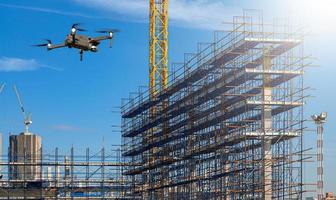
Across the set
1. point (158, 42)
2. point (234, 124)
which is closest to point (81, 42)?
point (234, 124)

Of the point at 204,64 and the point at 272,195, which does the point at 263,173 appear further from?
the point at 204,64

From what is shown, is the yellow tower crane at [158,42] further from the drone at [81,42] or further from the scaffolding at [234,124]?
the drone at [81,42]

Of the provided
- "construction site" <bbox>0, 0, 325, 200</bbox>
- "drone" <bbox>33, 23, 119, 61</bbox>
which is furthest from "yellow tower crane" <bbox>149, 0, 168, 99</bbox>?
"drone" <bbox>33, 23, 119, 61</bbox>

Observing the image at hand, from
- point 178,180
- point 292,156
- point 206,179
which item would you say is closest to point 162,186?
point 178,180

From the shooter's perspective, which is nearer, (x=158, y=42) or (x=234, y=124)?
(x=234, y=124)

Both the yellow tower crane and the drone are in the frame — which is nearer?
the drone

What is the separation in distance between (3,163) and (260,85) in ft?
124

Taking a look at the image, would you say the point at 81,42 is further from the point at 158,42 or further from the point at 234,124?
the point at 158,42

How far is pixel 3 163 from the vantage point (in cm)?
8875

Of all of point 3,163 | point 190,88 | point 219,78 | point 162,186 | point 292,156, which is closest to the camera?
point 292,156

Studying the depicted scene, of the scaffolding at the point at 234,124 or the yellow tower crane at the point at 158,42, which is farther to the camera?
the yellow tower crane at the point at 158,42

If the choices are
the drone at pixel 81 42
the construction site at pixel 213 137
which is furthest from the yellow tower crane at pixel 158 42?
the drone at pixel 81 42

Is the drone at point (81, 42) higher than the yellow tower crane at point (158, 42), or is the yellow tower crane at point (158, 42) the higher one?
the yellow tower crane at point (158, 42)

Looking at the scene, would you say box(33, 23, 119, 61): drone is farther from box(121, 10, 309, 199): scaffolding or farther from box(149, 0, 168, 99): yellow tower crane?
box(149, 0, 168, 99): yellow tower crane
